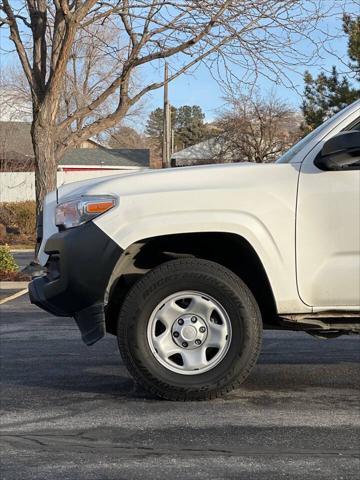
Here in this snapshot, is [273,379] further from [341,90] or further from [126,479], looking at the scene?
[341,90]

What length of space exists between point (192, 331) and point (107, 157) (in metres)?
48.4

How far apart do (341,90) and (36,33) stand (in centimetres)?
1701

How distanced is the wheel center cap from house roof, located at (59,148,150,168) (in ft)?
148

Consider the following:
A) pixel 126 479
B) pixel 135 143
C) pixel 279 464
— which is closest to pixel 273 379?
pixel 279 464

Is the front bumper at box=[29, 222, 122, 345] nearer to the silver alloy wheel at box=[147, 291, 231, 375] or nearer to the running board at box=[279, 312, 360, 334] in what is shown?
the silver alloy wheel at box=[147, 291, 231, 375]

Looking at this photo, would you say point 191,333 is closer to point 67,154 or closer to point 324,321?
point 324,321

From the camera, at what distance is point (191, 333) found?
15.3ft

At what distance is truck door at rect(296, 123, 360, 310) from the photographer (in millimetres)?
4625

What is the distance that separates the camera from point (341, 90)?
2894 cm

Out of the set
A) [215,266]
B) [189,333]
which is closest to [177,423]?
[189,333]

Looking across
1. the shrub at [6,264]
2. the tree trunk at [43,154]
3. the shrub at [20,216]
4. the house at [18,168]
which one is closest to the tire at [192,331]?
the shrub at [6,264]

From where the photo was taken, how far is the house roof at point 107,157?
166 ft

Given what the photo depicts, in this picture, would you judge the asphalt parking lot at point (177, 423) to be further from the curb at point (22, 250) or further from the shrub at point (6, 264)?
the curb at point (22, 250)

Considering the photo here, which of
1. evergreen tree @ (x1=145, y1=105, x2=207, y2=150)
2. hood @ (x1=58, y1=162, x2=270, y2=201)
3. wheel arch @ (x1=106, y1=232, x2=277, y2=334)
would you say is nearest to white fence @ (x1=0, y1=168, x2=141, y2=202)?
wheel arch @ (x1=106, y1=232, x2=277, y2=334)
